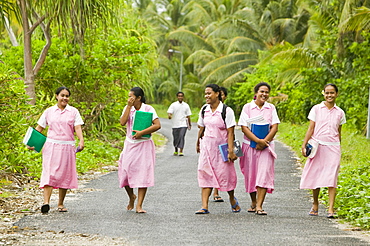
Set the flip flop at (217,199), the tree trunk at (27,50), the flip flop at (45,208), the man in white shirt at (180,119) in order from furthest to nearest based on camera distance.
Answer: the man in white shirt at (180,119) < the tree trunk at (27,50) < the flip flop at (217,199) < the flip flop at (45,208)

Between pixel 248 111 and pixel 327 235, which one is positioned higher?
pixel 248 111

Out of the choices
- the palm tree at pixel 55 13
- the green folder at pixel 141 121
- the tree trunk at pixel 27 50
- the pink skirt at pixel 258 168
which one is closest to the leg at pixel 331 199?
the pink skirt at pixel 258 168

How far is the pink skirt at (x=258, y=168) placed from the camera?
850 cm

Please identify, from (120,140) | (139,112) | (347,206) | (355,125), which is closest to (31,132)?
(139,112)

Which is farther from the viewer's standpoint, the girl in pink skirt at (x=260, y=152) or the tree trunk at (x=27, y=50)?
the tree trunk at (x=27, y=50)

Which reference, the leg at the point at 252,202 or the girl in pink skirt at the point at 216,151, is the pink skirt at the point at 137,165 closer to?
the girl in pink skirt at the point at 216,151

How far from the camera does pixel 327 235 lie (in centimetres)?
705

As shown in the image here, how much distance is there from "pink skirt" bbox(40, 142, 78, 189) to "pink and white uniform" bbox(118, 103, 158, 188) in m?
0.74

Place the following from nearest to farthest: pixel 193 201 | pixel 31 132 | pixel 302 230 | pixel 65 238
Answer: pixel 65 238
pixel 302 230
pixel 31 132
pixel 193 201

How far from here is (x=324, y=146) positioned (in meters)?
8.63

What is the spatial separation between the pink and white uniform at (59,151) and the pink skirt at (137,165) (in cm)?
76

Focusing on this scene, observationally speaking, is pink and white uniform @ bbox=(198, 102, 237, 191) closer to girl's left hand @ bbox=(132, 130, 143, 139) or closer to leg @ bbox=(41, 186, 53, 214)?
girl's left hand @ bbox=(132, 130, 143, 139)

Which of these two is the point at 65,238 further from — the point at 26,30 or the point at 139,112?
the point at 26,30

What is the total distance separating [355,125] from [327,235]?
48.1ft
